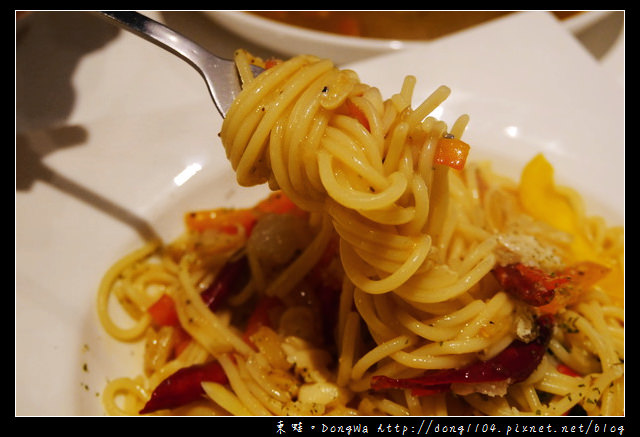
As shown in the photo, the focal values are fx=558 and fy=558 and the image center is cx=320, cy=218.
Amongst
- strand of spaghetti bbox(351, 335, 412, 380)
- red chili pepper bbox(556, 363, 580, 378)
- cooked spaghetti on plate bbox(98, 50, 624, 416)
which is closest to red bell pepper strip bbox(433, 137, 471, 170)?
cooked spaghetti on plate bbox(98, 50, 624, 416)

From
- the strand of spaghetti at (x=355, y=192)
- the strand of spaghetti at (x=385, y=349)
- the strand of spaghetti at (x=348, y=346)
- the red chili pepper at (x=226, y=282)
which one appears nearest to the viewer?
the strand of spaghetti at (x=355, y=192)

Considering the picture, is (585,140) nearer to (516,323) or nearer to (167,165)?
(516,323)

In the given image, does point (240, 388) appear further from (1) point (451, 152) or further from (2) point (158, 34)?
(2) point (158, 34)

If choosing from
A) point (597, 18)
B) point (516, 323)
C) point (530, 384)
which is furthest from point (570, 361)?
point (597, 18)

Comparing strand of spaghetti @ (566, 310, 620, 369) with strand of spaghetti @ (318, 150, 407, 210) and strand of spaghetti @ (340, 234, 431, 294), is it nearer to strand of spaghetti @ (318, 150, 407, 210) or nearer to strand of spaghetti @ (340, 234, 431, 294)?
strand of spaghetti @ (340, 234, 431, 294)

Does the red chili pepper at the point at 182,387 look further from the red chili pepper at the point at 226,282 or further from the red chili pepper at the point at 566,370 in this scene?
the red chili pepper at the point at 566,370

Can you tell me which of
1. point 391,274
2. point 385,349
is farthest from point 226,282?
point 391,274

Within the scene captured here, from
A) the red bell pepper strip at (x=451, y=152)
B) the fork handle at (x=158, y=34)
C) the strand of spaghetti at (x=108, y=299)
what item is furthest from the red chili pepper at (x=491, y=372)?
the fork handle at (x=158, y=34)
